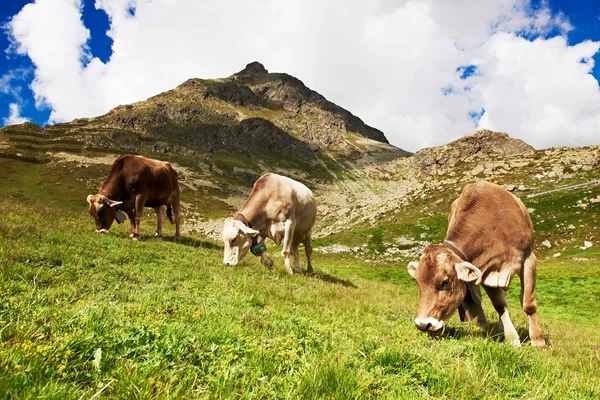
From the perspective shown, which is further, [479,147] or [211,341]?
[479,147]

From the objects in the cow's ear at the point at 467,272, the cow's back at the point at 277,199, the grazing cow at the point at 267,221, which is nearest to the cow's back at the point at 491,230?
the cow's ear at the point at 467,272

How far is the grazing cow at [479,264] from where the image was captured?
6.15 metres

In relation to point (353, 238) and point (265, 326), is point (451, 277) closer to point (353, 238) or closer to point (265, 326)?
point (265, 326)

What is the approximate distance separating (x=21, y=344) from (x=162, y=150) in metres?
213

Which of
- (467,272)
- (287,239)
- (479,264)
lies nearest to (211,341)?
(467,272)

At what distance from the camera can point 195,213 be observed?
102 metres

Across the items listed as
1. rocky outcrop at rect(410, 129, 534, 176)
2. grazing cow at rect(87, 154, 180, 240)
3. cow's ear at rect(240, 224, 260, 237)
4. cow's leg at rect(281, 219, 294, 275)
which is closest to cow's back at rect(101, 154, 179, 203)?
grazing cow at rect(87, 154, 180, 240)

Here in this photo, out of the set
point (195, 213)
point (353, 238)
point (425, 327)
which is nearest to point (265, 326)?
point (425, 327)

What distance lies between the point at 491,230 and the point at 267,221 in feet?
27.6

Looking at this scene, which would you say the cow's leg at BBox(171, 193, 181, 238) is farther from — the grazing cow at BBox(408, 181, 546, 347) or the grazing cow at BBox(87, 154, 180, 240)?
the grazing cow at BBox(408, 181, 546, 347)

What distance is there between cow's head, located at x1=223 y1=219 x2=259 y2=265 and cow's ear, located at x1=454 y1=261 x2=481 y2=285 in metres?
7.25

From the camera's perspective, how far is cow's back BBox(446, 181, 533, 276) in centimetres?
707

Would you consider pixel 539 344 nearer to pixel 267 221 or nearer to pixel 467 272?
pixel 467 272

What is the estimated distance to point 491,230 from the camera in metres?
7.30
